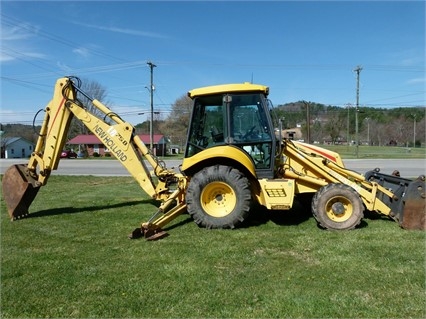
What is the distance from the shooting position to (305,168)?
7.80 metres

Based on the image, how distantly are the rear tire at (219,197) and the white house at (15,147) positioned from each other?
70.7m

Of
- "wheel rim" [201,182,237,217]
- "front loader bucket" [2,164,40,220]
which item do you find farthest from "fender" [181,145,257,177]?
"front loader bucket" [2,164,40,220]

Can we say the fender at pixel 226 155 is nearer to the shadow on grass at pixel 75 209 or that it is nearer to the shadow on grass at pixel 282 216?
the shadow on grass at pixel 282 216

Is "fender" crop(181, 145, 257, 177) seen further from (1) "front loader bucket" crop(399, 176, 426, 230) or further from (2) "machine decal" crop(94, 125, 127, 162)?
(1) "front loader bucket" crop(399, 176, 426, 230)

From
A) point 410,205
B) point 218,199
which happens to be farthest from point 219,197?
point 410,205

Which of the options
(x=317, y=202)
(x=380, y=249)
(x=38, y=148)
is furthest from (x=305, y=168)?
(x=38, y=148)

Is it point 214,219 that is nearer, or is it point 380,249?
point 380,249

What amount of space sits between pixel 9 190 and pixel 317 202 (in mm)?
6393

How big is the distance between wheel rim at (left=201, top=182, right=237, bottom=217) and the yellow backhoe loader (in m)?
0.02

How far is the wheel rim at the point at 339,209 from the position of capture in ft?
22.8

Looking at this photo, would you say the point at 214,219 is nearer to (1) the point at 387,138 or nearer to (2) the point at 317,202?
(2) the point at 317,202

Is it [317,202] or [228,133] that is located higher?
[228,133]

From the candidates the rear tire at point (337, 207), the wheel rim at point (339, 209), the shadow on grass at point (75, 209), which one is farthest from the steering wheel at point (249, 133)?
the shadow on grass at point (75, 209)

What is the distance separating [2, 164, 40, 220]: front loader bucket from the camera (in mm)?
8305
